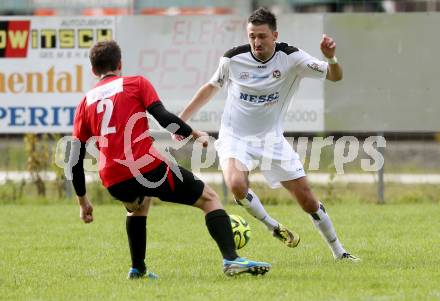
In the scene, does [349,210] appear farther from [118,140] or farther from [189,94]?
[118,140]

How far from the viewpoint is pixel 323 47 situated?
26.2 feet

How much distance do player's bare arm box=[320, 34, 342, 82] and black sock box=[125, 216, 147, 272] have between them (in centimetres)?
184

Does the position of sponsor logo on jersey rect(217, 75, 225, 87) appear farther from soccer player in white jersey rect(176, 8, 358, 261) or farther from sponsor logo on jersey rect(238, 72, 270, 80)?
sponsor logo on jersey rect(238, 72, 270, 80)

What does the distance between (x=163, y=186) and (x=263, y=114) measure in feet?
5.83

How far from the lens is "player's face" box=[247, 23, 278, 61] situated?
338 inches

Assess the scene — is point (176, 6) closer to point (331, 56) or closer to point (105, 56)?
point (331, 56)

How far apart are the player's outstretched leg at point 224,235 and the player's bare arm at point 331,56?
139 centimetres

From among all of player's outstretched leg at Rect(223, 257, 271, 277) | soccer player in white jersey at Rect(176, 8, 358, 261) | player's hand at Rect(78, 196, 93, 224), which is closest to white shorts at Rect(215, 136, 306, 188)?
soccer player in white jersey at Rect(176, 8, 358, 261)

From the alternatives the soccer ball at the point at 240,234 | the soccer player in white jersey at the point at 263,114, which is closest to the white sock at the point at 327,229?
the soccer player in white jersey at the point at 263,114

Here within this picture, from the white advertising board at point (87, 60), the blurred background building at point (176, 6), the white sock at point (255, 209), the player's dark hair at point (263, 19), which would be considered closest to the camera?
the player's dark hair at point (263, 19)

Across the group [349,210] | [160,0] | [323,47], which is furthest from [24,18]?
[323,47]

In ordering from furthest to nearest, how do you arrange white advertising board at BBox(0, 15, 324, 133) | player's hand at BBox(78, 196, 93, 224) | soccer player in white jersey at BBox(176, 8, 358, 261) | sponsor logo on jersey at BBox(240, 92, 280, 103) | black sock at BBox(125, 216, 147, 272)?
white advertising board at BBox(0, 15, 324, 133), sponsor logo on jersey at BBox(240, 92, 280, 103), soccer player in white jersey at BBox(176, 8, 358, 261), black sock at BBox(125, 216, 147, 272), player's hand at BBox(78, 196, 93, 224)

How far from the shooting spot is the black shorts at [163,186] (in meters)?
7.50

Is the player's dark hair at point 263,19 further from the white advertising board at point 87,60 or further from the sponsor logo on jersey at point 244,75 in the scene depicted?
the white advertising board at point 87,60
